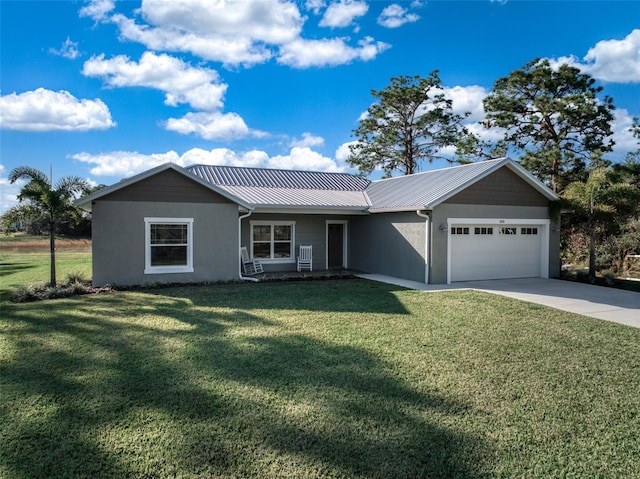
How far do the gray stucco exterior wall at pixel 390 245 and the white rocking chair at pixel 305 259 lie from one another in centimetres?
201

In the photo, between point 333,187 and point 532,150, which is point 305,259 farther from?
point 532,150

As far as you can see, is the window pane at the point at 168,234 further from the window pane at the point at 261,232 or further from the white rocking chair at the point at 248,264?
the window pane at the point at 261,232

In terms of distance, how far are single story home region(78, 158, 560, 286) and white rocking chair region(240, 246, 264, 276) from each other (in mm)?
443

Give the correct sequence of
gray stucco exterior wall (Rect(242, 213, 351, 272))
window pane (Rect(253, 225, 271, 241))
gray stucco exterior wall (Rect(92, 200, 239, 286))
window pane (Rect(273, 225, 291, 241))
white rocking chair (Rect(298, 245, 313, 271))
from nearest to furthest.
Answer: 1. gray stucco exterior wall (Rect(92, 200, 239, 286))
2. gray stucco exterior wall (Rect(242, 213, 351, 272))
3. window pane (Rect(253, 225, 271, 241))
4. window pane (Rect(273, 225, 291, 241))
5. white rocking chair (Rect(298, 245, 313, 271))

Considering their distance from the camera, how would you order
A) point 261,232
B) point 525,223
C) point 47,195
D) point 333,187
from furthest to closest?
point 333,187
point 261,232
point 525,223
point 47,195

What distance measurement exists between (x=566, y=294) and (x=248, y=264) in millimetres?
10209

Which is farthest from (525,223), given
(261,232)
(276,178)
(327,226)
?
(276,178)

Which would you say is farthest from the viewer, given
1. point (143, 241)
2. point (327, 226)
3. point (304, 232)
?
point (327, 226)

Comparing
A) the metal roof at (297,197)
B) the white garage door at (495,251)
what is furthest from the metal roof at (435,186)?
the white garage door at (495,251)

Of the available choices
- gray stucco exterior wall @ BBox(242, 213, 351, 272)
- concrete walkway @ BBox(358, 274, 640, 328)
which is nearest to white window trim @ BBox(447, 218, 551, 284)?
concrete walkway @ BBox(358, 274, 640, 328)

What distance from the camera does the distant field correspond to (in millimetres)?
14978

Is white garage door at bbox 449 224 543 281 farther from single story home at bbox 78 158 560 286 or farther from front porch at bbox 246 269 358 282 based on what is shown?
front porch at bbox 246 269 358 282

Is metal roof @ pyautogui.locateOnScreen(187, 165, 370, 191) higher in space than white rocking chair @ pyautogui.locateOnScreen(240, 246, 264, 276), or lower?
higher

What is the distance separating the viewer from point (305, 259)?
54.8ft
